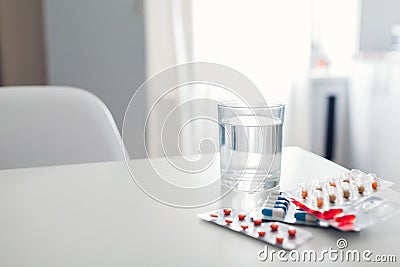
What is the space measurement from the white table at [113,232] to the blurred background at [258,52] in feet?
2.91

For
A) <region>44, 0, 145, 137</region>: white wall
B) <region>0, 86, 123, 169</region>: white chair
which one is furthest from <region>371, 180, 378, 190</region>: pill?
<region>44, 0, 145, 137</region>: white wall

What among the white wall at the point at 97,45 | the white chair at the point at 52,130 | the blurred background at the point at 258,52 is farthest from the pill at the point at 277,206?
the white wall at the point at 97,45

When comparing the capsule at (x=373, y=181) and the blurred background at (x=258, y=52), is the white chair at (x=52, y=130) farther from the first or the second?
the capsule at (x=373, y=181)

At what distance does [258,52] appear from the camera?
98.7 inches

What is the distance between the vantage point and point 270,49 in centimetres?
252

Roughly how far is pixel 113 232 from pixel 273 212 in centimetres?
22

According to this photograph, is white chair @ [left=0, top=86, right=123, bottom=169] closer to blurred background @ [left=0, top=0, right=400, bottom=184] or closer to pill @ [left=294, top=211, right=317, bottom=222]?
blurred background @ [left=0, top=0, right=400, bottom=184]

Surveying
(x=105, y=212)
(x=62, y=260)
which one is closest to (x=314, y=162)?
(x=105, y=212)

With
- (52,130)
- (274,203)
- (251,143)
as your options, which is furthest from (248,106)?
(52,130)

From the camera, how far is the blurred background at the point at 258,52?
6.95 ft

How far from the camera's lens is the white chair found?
1260 mm

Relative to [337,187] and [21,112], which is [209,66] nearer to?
[337,187]
